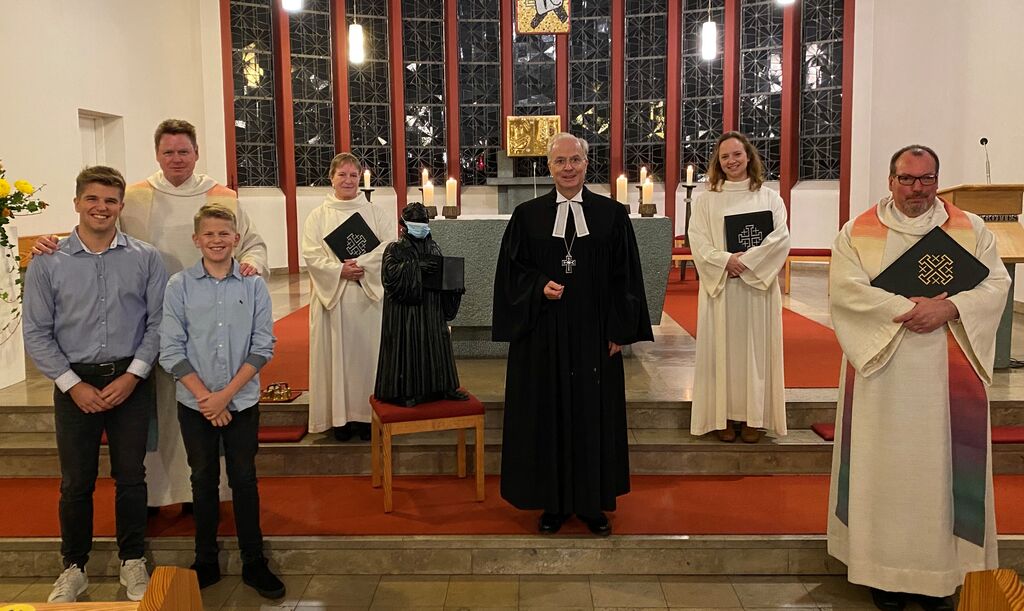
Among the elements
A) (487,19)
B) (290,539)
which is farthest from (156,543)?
(487,19)

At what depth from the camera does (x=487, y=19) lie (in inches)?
513

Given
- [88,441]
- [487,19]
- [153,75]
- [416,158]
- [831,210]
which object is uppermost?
[487,19]

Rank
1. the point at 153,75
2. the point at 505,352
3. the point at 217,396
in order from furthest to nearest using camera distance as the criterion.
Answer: the point at 153,75
the point at 505,352
the point at 217,396

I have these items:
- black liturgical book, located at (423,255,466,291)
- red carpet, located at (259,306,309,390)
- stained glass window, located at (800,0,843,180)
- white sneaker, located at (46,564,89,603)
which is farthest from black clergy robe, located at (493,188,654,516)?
stained glass window, located at (800,0,843,180)

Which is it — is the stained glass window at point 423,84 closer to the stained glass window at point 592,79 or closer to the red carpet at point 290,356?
the stained glass window at point 592,79

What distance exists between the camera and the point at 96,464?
326cm

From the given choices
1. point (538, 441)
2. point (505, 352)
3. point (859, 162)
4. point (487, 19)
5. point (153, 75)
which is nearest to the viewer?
point (538, 441)

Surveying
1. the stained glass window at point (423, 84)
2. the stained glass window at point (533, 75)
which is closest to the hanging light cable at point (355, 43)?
the stained glass window at point (423, 84)

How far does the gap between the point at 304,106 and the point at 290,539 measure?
10.1 m

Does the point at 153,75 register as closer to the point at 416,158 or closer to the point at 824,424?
the point at 416,158

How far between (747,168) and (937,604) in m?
2.38

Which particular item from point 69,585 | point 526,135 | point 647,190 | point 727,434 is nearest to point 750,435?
point 727,434

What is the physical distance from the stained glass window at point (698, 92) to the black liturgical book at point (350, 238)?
30.3 ft

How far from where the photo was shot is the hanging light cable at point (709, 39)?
12.5 meters
